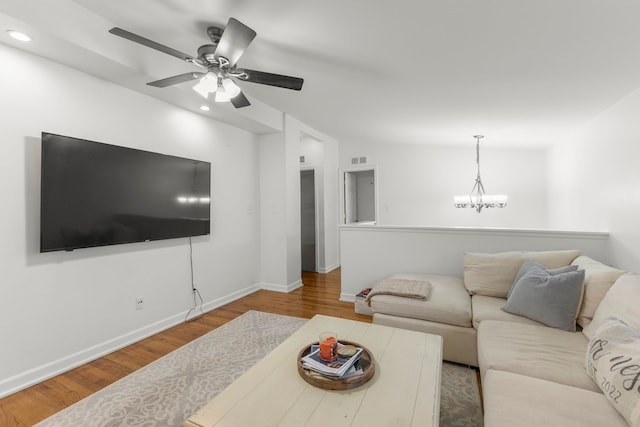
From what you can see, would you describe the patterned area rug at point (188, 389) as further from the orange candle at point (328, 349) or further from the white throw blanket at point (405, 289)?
the orange candle at point (328, 349)

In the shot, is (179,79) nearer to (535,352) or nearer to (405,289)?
(405,289)

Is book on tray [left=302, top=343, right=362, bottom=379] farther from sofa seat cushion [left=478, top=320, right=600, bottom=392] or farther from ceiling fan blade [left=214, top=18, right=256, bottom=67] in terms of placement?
ceiling fan blade [left=214, top=18, right=256, bottom=67]

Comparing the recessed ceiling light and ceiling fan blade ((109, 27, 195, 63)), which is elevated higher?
the recessed ceiling light

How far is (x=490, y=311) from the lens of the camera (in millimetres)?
2314

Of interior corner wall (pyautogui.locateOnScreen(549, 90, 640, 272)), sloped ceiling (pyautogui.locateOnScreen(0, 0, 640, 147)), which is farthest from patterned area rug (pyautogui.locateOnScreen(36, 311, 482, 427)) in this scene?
sloped ceiling (pyautogui.locateOnScreen(0, 0, 640, 147))

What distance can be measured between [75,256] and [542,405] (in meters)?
3.19

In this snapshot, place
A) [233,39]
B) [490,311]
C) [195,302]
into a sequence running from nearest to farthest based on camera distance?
[233,39] → [490,311] → [195,302]

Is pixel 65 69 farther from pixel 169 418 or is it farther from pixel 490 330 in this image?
pixel 490 330

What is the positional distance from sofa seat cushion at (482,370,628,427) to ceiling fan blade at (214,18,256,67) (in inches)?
89.7

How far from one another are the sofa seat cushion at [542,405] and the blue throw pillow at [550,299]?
2.59 feet

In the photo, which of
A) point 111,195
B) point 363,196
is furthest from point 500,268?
point 363,196

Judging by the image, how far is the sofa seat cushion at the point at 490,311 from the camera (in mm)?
2176

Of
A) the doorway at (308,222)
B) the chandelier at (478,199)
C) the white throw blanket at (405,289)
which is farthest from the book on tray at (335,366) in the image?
the doorway at (308,222)

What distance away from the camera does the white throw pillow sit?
1.12m
